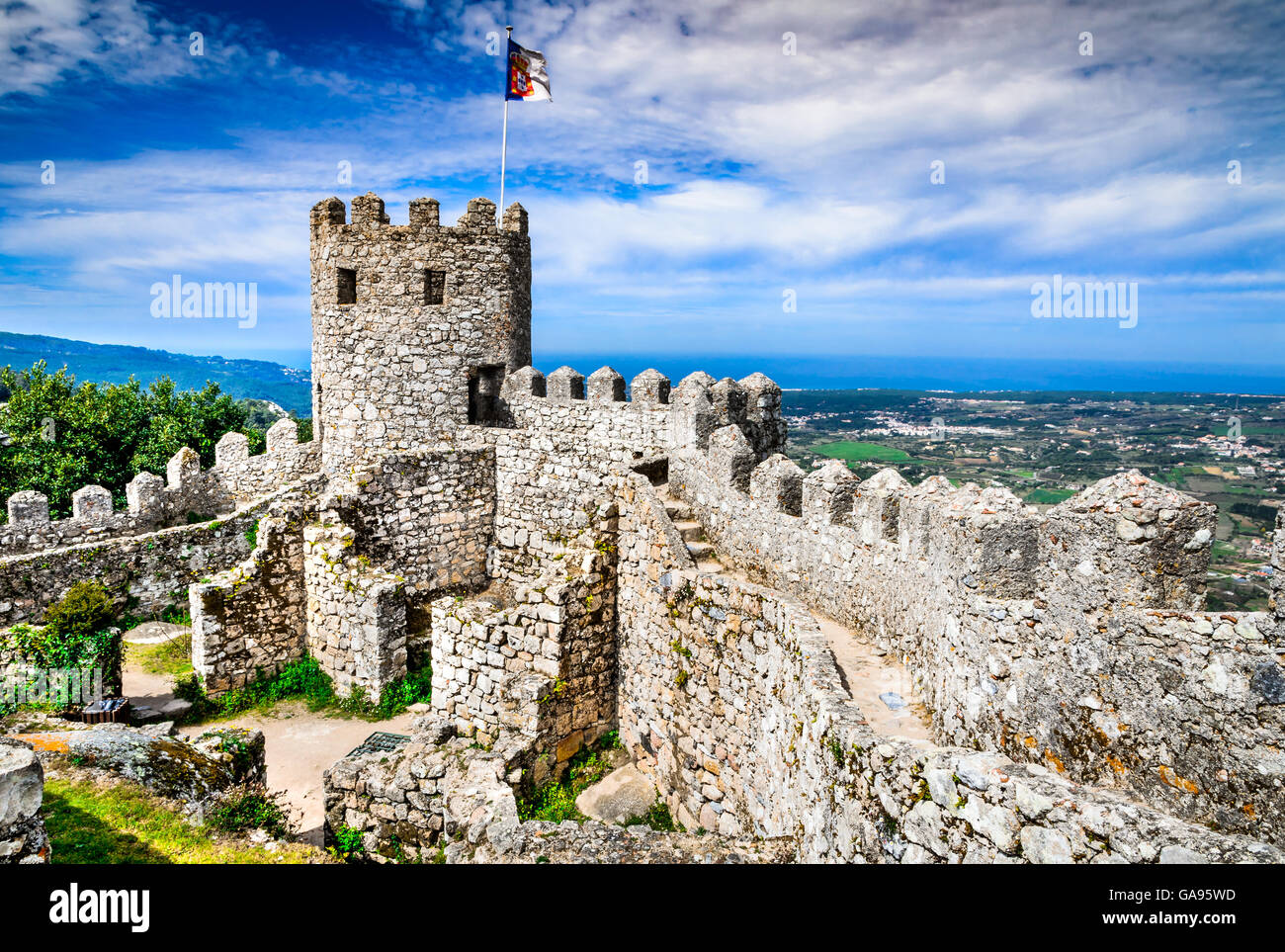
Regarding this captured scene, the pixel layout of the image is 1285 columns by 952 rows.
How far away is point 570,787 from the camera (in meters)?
8.57

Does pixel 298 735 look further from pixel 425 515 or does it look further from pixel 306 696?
pixel 425 515

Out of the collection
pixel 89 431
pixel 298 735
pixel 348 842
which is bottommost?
pixel 348 842

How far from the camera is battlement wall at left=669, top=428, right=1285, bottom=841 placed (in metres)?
3.04

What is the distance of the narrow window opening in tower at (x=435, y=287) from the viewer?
44.5ft

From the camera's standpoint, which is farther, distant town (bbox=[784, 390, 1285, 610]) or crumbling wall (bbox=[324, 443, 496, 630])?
crumbling wall (bbox=[324, 443, 496, 630])

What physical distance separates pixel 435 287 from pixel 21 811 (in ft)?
37.1

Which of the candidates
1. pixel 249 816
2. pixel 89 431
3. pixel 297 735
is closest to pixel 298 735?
pixel 297 735

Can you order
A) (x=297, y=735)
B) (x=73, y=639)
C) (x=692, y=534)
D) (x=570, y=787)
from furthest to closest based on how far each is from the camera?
(x=297, y=735) → (x=73, y=639) → (x=692, y=534) → (x=570, y=787)

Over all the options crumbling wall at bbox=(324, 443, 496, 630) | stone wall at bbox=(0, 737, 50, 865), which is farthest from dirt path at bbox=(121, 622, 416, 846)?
stone wall at bbox=(0, 737, 50, 865)

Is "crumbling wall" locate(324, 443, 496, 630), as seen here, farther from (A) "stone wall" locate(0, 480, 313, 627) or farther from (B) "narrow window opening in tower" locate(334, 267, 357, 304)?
(B) "narrow window opening in tower" locate(334, 267, 357, 304)

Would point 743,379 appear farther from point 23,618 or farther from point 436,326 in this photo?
point 23,618

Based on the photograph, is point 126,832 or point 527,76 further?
point 527,76

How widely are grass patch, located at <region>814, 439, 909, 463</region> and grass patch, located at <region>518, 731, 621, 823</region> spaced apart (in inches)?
339

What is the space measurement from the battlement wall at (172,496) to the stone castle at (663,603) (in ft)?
0.22
